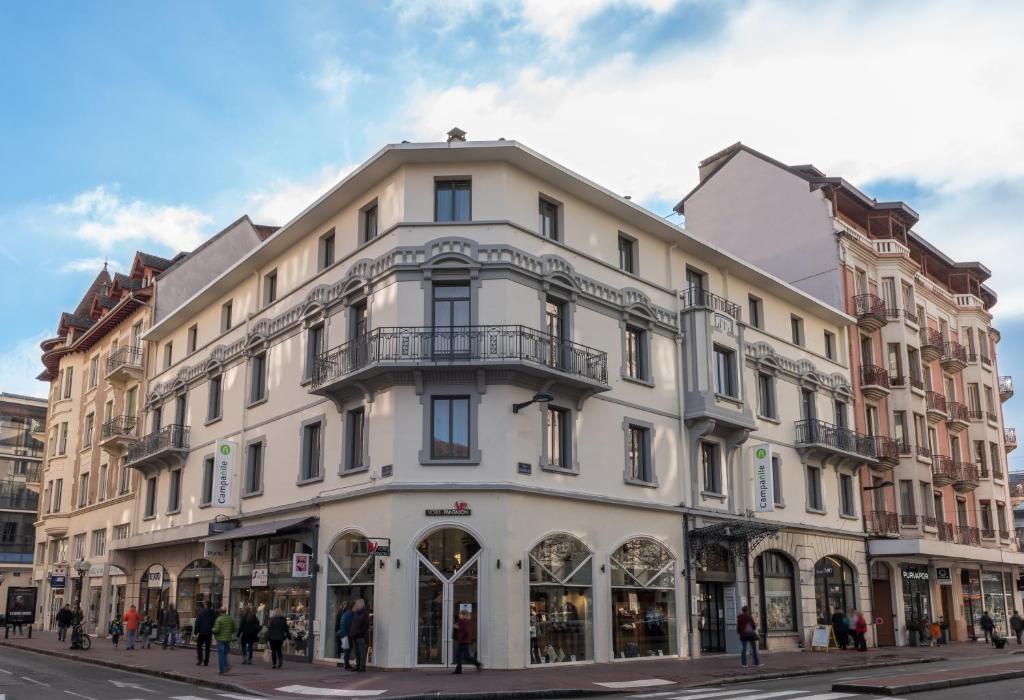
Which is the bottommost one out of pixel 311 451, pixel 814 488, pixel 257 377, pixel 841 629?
→ pixel 841 629

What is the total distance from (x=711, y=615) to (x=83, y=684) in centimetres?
1865

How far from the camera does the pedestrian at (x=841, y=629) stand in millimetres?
34219

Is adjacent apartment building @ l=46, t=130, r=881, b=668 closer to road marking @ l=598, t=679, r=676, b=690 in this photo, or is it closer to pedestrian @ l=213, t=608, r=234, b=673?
pedestrian @ l=213, t=608, r=234, b=673

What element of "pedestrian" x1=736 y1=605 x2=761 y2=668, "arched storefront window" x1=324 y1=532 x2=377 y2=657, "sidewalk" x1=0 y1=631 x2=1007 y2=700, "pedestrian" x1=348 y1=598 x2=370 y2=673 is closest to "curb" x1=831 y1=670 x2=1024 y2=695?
"sidewalk" x1=0 y1=631 x2=1007 y2=700

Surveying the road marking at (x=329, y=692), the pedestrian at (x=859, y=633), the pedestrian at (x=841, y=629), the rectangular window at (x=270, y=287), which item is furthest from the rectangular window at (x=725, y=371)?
the road marking at (x=329, y=692)

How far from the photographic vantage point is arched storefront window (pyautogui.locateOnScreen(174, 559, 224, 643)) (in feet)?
107

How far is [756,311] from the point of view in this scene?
1412 inches

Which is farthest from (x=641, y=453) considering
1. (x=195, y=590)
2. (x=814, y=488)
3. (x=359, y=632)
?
(x=195, y=590)

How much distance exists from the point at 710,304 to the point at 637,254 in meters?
3.77

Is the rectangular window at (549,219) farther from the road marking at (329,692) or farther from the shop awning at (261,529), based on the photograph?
the road marking at (329,692)

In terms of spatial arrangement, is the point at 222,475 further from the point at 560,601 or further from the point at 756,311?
the point at 756,311

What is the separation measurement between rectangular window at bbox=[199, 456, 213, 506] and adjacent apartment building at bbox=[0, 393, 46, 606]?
45.3 meters

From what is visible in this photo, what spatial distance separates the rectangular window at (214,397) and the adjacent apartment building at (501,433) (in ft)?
0.40

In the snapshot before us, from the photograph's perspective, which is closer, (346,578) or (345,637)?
(345,637)
